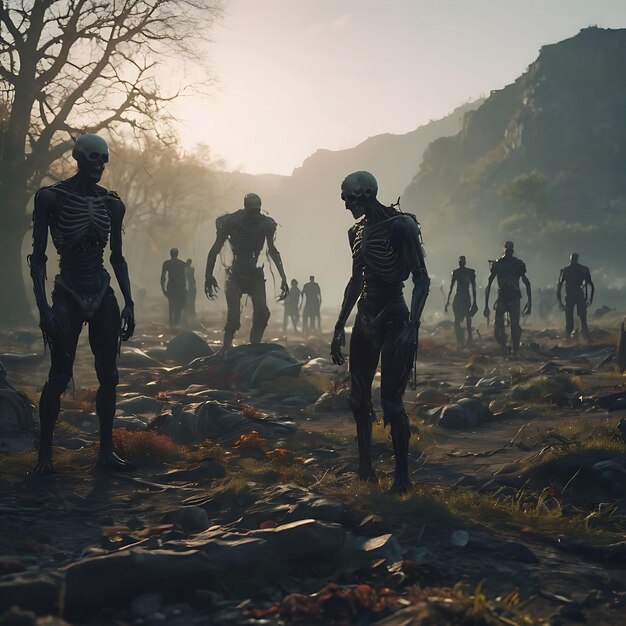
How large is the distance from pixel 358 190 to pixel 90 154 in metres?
2.01

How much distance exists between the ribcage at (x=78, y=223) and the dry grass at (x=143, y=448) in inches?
71.9

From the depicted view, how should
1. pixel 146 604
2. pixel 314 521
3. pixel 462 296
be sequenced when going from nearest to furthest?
pixel 146 604 < pixel 314 521 < pixel 462 296

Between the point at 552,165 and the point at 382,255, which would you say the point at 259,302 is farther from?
the point at 552,165

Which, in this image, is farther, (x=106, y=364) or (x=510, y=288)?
(x=510, y=288)

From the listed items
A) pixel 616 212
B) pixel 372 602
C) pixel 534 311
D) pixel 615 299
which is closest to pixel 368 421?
pixel 372 602

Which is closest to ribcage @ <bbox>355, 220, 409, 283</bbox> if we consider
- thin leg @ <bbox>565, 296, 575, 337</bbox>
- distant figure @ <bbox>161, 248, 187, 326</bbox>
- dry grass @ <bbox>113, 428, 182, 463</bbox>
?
dry grass @ <bbox>113, 428, 182, 463</bbox>

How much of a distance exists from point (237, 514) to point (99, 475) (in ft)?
5.00

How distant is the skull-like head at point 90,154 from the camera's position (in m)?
5.61

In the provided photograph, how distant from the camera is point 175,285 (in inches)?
887

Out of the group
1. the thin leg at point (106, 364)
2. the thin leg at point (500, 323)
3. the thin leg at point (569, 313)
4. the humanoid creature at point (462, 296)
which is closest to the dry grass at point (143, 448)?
the thin leg at point (106, 364)

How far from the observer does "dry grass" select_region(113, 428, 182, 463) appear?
21.3ft

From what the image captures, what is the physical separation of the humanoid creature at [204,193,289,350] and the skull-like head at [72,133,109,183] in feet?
19.2

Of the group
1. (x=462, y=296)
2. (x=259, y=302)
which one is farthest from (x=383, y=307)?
(x=462, y=296)

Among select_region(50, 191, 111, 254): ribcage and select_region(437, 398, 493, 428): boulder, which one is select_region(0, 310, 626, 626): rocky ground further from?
select_region(50, 191, 111, 254): ribcage
